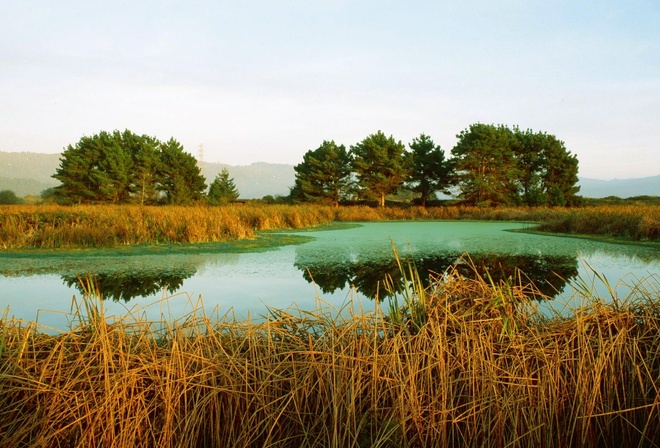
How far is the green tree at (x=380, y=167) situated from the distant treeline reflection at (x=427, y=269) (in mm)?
20667

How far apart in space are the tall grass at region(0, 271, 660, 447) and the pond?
3.48ft

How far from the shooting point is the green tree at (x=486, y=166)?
2745cm

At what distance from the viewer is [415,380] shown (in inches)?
82.5

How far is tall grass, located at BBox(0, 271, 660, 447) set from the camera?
186 centimetres

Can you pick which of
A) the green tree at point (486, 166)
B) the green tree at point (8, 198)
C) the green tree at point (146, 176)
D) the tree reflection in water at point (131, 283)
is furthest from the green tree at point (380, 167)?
the green tree at point (8, 198)

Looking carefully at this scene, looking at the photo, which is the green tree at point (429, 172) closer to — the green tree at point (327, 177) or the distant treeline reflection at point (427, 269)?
the green tree at point (327, 177)

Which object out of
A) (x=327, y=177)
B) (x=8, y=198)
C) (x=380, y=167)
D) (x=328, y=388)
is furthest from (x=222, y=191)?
Answer: (x=328, y=388)

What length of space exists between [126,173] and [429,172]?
19015 millimetres

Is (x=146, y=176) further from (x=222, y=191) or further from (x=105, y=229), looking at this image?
(x=105, y=229)

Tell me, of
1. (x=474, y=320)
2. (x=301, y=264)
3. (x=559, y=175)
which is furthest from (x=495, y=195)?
(x=474, y=320)

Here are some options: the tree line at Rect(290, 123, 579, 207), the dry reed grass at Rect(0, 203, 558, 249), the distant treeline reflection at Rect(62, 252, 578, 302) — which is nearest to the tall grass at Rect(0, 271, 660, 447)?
the distant treeline reflection at Rect(62, 252, 578, 302)

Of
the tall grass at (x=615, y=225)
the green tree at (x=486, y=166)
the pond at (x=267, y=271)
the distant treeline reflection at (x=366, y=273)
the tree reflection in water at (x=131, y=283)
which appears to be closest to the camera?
the pond at (x=267, y=271)

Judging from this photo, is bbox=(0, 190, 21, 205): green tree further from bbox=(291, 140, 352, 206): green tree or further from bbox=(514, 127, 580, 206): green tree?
bbox=(514, 127, 580, 206): green tree

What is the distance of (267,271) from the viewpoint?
6664 millimetres
